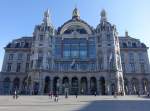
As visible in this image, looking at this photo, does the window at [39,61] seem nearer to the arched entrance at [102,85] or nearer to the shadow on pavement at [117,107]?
the arched entrance at [102,85]

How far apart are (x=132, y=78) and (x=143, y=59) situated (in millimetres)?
8511

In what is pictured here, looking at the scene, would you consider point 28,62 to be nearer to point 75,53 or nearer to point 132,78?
point 75,53

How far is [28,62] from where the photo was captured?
226ft

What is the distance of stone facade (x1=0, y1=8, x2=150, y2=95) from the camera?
60312 mm

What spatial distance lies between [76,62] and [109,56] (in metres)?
11.0

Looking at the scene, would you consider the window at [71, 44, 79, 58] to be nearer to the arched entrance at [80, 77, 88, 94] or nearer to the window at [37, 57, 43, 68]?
the arched entrance at [80, 77, 88, 94]

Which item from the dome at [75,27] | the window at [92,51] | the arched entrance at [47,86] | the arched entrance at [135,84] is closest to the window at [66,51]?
the dome at [75,27]

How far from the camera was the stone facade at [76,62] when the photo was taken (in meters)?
60.3

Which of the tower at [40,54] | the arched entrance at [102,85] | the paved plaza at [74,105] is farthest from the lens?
the arched entrance at [102,85]

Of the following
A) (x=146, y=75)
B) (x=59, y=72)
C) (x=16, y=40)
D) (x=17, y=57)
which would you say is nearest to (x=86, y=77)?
(x=59, y=72)

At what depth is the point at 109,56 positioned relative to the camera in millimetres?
62250

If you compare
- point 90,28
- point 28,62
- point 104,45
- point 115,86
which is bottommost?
point 115,86

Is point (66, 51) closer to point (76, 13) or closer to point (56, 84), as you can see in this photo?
point (56, 84)

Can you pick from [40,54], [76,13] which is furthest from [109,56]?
[76,13]
